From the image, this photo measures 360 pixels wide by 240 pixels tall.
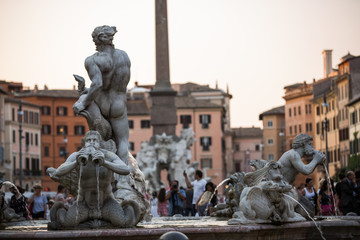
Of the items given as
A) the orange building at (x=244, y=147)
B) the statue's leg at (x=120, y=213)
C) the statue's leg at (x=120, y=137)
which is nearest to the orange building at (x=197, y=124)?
the orange building at (x=244, y=147)

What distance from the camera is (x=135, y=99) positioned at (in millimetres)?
119688

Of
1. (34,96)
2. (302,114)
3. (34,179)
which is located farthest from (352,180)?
(302,114)

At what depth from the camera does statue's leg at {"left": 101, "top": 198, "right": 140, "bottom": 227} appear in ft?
38.7

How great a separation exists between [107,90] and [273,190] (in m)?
3.89

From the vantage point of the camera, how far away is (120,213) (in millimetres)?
11820

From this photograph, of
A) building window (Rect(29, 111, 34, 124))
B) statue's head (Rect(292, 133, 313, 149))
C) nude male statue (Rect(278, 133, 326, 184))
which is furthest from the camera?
building window (Rect(29, 111, 34, 124))

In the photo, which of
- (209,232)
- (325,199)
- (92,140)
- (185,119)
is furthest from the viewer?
(185,119)

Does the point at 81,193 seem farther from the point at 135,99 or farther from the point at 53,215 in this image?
the point at 135,99

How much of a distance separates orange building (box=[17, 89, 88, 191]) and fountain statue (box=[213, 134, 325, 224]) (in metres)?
104

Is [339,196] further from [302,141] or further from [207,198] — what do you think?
[302,141]

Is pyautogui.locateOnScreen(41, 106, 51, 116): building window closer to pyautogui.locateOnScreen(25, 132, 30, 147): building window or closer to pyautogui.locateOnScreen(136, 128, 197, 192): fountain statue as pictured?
pyautogui.locateOnScreen(25, 132, 30, 147): building window

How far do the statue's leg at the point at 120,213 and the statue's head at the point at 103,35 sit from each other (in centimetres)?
353

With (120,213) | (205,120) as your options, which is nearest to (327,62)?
(205,120)

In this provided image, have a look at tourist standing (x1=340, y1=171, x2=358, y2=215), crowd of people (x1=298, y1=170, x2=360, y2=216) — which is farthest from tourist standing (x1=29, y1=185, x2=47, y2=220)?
tourist standing (x1=340, y1=171, x2=358, y2=215)
